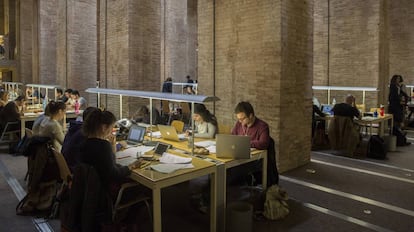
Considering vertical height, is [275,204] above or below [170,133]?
below

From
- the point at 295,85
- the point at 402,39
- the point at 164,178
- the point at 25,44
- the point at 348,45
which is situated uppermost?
the point at 25,44

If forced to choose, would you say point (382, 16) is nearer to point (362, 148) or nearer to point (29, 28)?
point (362, 148)

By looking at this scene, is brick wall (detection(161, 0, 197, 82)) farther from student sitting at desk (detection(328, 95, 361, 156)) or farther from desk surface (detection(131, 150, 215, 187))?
desk surface (detection(131, 150, 215, 187))

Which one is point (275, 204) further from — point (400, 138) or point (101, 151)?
point (400, 138)

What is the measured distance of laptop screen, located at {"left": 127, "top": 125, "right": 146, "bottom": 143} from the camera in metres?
4.67

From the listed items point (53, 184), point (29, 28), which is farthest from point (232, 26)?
point (29, 28)

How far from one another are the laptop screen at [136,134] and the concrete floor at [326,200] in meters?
0.89

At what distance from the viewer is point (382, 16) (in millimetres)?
9719

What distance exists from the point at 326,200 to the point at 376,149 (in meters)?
3.01

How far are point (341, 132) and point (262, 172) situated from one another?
12.0 feet

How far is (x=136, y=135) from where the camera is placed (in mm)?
4727

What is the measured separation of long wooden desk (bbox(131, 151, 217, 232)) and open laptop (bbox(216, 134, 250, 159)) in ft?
0.90

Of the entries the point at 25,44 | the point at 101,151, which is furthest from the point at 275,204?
the point at 25,44

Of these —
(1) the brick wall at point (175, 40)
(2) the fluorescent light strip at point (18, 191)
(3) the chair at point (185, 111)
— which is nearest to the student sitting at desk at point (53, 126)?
(2) the fluorescent light strip at point (18, 191)
